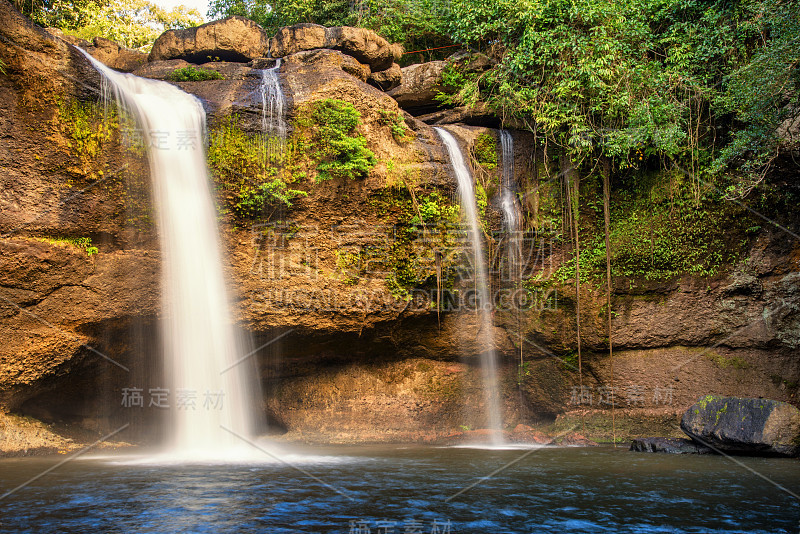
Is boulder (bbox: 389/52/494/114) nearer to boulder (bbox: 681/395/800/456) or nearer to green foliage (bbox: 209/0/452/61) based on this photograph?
green foliage (bbox: 209/0/452/61)

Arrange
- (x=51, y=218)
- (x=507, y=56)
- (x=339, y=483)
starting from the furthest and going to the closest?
(x=507, y=56), (x=51, y=218), (x=339, y=483)

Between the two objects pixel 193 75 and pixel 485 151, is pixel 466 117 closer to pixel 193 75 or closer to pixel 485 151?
pixel 485 151

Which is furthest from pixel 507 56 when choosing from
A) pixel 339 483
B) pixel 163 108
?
pixel 339 483

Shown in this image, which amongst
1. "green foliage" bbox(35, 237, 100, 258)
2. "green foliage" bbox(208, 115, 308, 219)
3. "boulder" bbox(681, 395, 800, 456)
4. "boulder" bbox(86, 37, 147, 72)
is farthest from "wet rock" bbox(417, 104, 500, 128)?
"green foliage" bbox(35, 237, 100, 258)

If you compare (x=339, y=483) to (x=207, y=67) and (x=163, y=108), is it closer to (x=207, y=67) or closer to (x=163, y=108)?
(x=163, y=108)

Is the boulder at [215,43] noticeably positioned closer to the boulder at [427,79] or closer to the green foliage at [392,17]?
the boulder at [427,79]

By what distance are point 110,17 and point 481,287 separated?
75.6 feet

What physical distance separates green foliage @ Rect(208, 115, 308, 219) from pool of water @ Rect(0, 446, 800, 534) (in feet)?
15.2

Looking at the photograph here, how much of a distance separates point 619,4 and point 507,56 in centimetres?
284

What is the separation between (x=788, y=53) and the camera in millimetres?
10047

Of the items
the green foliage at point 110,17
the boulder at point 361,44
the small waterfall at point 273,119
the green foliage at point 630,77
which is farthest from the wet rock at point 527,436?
the green foliage at point 110,17

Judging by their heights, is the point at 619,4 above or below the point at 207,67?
above

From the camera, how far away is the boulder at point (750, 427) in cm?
935

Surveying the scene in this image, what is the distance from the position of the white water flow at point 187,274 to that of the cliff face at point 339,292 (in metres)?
0.29
